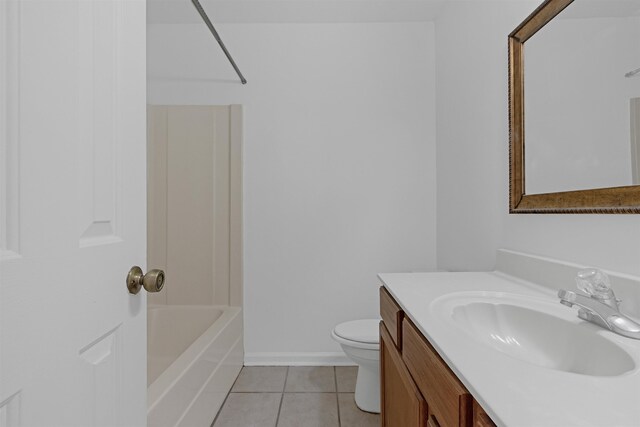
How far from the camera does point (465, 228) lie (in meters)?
1.99

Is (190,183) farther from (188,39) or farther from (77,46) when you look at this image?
(77,46)

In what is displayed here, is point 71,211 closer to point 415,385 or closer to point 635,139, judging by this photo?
point 415,385

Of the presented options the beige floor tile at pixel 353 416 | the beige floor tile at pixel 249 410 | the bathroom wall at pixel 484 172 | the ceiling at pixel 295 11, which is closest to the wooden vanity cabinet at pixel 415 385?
the beige floor tile at pixel 353 416

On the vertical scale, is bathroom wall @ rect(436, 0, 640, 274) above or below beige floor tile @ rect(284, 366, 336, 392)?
above

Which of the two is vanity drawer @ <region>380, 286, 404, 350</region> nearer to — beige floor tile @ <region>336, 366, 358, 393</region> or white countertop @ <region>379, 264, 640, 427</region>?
white countertop @ <region>379, 264, 640, 427</region>

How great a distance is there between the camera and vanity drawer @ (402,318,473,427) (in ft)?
2.03

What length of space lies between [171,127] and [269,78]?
73 centimetres

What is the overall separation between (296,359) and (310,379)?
23 cm

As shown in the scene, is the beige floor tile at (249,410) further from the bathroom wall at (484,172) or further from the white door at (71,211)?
the bathroom wall at (484,172)

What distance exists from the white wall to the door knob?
5.26 ft

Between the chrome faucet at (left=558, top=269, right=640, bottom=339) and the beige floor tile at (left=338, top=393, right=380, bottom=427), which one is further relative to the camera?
the beige floor tile at (left=338, top=393, right=380, bottom=427)

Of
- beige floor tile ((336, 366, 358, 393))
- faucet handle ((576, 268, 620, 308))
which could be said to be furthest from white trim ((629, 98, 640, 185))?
beige floor tile ((336, 366, 358, 393))

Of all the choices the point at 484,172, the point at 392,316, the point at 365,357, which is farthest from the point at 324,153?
the point at 392,316

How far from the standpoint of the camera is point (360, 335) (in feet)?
6.12
